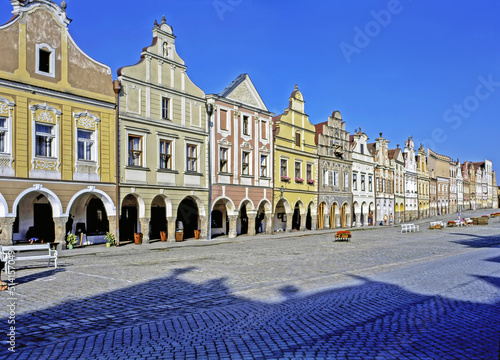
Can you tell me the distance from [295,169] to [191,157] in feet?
45.2

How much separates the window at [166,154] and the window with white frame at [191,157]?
1.68 metres

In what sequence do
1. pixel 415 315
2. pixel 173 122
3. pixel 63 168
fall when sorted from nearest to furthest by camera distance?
pixel 415 315
pixel 63 168
pixel 173 122

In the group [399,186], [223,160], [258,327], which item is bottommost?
[258,327]

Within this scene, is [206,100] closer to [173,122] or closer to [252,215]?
[173,122]

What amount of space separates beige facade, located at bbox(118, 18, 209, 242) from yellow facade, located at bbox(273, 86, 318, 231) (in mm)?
9749

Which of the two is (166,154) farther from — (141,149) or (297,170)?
(297,170)

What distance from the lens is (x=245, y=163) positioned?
3578cm

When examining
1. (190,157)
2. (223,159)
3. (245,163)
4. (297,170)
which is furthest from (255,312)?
(297,170)

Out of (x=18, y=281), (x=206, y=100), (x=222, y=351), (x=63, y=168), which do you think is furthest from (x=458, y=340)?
(x=206, y=100)

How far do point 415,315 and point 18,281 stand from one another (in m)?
9.96

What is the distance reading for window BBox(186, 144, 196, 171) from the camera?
3067 centimetres

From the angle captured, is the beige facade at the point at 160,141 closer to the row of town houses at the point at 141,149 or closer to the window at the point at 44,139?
the row of town houses at the point at 141,149

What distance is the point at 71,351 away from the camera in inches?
247

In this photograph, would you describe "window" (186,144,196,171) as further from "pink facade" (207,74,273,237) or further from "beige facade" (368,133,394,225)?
"beige facade" (368,133,394,225)
